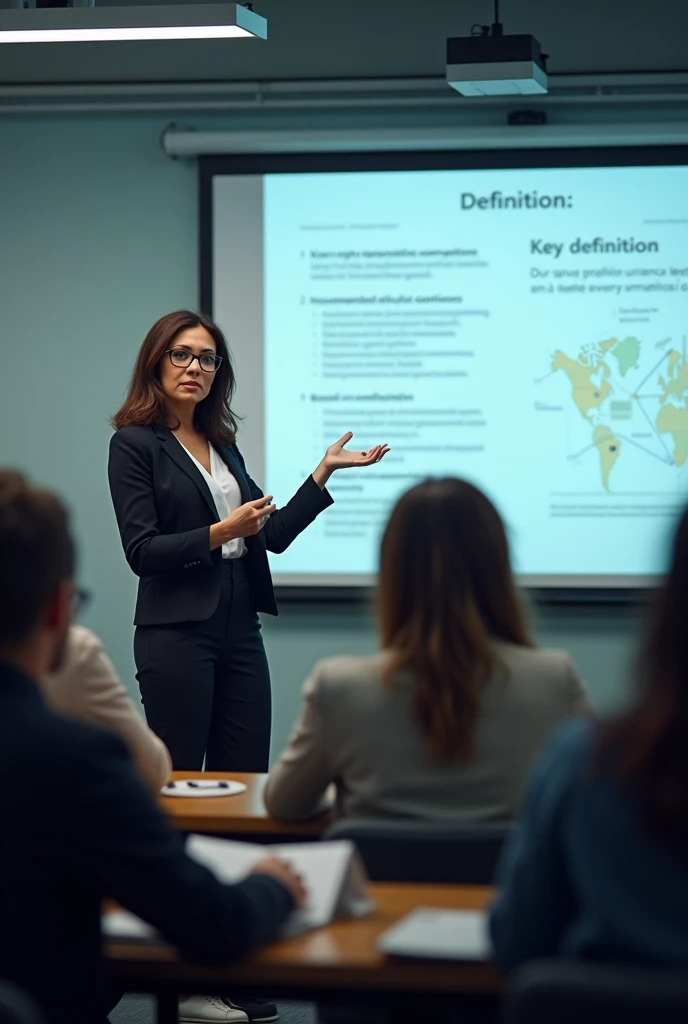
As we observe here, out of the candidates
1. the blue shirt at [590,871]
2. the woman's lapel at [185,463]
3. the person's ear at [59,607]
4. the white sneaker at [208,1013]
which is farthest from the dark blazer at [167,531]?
the blue shirt at [590,871]

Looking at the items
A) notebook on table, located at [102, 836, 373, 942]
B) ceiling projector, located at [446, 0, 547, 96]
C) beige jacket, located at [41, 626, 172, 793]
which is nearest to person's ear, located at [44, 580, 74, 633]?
notebook on table, located at [102, 836, 373, 942]

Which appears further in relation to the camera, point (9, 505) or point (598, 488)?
point (598, 488)

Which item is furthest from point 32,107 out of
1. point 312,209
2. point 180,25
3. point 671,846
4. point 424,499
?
point 671,846

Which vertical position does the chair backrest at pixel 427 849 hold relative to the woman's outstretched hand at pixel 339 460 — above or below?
below

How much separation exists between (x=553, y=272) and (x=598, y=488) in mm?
822

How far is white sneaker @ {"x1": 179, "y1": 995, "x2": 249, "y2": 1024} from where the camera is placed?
315 cm

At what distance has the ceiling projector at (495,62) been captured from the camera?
3939 mm

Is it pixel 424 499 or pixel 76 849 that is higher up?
pixel 424 499

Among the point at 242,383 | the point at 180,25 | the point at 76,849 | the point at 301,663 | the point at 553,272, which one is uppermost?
the point at 180,25

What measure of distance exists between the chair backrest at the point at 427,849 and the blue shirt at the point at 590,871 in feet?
1.22

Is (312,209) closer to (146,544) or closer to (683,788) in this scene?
(146,544)

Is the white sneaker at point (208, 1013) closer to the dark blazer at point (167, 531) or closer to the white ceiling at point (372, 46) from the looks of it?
the dark blazer at point (167, 531)

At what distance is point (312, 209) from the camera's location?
4.76 meters

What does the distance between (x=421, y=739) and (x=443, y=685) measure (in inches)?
3.4
